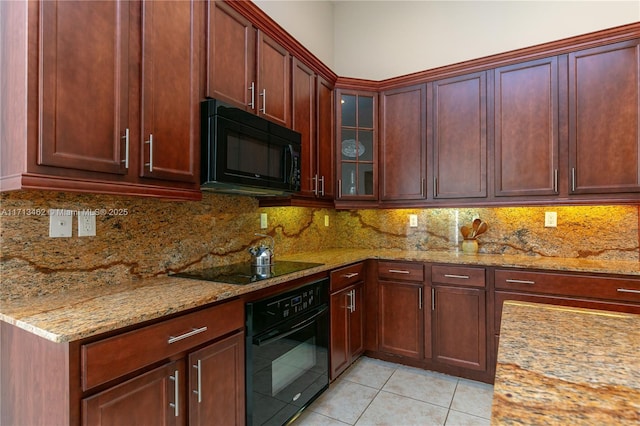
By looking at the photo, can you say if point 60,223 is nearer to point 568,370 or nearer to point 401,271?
point 568,370

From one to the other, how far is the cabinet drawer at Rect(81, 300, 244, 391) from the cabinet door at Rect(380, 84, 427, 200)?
6.33ft

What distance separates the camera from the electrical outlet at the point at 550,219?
2682 millimetres

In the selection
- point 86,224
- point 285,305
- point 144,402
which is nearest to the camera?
point 144,402

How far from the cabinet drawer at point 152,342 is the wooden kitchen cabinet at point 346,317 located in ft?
3.17

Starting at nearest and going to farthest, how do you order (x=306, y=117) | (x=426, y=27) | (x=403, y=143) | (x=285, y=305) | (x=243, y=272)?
(x=285, y=305), (x=243, y=272), (x=306, y=117), (x=403, y=143), (x=426, y=27)

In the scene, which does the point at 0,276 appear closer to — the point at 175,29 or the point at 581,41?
the point at 175,29

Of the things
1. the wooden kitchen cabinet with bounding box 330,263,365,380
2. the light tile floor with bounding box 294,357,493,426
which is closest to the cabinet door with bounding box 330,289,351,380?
the wooden kitchen cabinet with bounding box 330,263,365,380

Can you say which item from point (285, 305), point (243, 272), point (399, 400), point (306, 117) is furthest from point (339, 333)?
point (306, 117)

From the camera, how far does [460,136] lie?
276cm

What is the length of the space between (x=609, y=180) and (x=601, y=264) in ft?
1.90

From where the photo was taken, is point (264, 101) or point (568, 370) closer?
point (568, 370)

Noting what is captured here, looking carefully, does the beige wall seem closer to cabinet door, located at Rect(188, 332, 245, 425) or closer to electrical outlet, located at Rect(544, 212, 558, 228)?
electrical outlet, located at Rect(544, 212, 558, 228)

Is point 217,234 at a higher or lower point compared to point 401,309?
higher

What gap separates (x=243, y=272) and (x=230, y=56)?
1.24 meters
